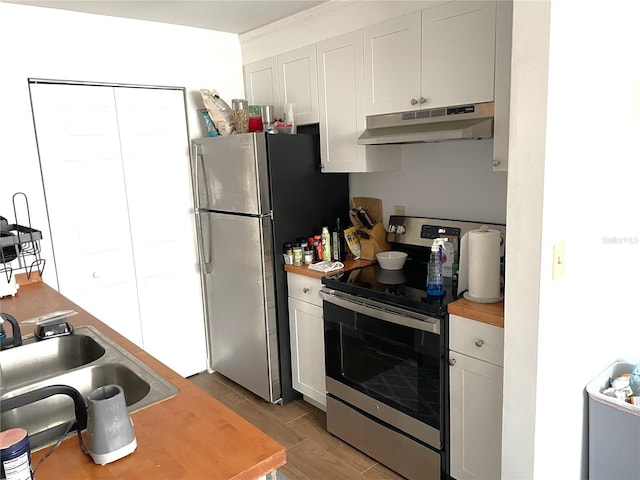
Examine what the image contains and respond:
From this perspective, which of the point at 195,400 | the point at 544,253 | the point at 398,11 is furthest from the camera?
the point at 398,11

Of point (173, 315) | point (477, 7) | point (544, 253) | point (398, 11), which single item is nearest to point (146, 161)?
point (173, 315)

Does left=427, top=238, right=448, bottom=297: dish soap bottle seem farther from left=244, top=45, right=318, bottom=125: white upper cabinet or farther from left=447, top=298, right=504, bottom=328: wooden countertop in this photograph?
left=244, top=45, right=318, bottom=125: white upper cabinet

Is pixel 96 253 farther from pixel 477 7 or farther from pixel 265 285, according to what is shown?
pixel 477 7

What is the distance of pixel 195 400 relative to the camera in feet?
4.27

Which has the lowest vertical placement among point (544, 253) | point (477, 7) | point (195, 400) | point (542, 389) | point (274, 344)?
point (274, 344)

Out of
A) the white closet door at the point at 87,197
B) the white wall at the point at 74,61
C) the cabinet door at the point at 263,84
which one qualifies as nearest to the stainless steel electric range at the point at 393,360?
the cabinet door at the point at 263,84

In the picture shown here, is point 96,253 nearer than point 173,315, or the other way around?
point 96,253

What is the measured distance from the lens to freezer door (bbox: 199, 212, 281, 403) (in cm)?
287

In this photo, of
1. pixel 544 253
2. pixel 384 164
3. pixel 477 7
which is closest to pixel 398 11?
pixel 477 7

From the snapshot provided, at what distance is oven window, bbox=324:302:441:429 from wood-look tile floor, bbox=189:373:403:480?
36 cm

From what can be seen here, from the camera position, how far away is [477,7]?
6.67ft

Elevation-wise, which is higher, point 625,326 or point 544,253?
point 544,253

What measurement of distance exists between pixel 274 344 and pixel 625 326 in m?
1.83

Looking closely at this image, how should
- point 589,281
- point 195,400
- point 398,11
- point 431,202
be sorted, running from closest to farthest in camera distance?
point 195,400
point 589,281
point 398,11
point 431,202
